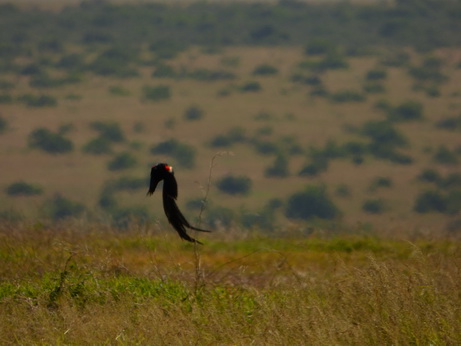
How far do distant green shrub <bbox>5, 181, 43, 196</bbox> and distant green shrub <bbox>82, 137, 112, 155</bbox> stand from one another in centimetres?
1481

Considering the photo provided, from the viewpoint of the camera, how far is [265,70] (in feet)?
445

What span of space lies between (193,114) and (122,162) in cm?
2216

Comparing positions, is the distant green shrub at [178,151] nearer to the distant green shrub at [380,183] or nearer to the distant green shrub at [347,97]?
the distant green shrub at [380,183]

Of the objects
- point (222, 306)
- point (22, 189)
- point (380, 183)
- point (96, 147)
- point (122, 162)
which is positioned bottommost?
point (380, 183)

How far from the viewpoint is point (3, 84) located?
124 m

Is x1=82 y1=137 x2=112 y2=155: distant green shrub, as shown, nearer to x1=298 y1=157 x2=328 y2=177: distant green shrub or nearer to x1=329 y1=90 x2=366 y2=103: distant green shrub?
x1=298 y1=157 x2=328 y2=177: distant green shrub

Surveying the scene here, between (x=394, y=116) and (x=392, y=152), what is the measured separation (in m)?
11.6

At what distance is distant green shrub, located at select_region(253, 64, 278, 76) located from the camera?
135250 mm

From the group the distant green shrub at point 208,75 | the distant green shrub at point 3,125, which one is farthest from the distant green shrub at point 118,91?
the distant green shrub at point 3,125

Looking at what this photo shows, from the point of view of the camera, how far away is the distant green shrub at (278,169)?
97.6 metres

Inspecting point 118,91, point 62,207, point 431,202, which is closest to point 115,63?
point 118,91

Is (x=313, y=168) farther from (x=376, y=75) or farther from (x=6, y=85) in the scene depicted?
(x=6, y=85)

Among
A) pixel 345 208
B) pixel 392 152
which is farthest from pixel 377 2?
pixel 345 208

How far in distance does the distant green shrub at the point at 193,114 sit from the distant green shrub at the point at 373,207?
113 ft
